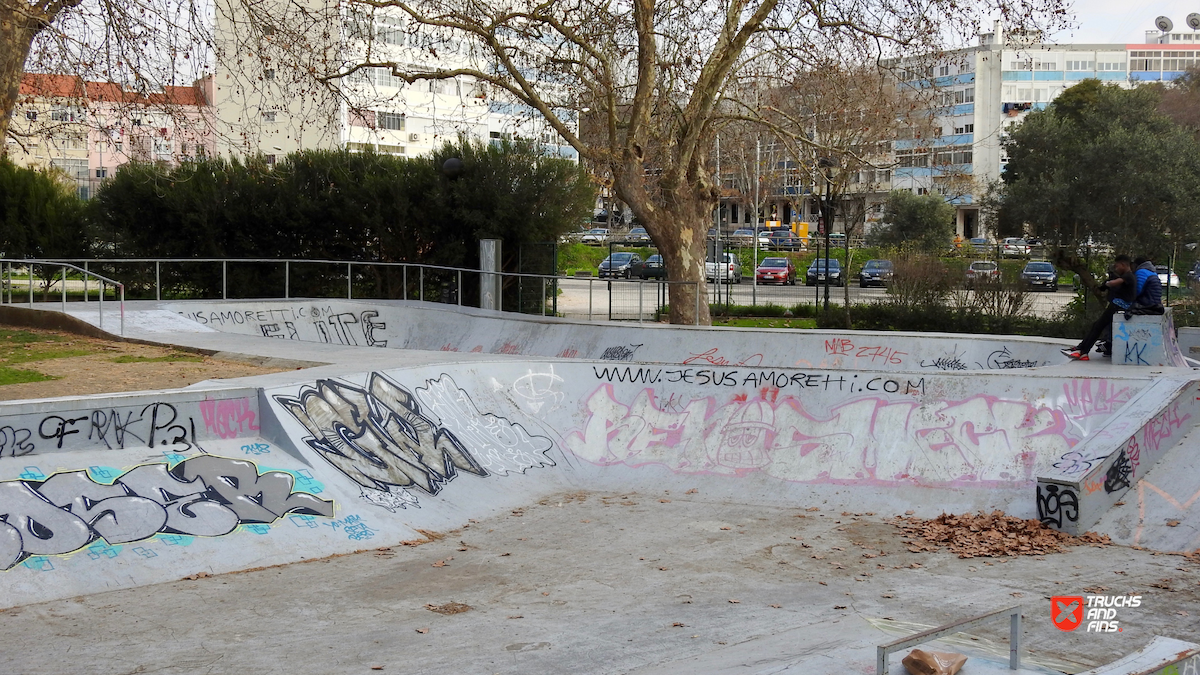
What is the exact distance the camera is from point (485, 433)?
11.2 m

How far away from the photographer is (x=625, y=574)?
7.72 m

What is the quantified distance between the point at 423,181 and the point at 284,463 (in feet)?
51.9

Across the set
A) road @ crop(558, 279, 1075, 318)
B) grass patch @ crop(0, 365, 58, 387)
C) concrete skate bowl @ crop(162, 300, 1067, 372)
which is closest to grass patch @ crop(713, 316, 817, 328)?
road @ crop(558, 279, 1075, 318)

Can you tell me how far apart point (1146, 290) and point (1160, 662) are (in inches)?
386

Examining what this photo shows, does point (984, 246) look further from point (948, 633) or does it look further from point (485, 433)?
point (948, 633)

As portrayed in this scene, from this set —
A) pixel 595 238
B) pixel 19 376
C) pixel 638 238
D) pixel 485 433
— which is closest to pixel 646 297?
pixel 485 433

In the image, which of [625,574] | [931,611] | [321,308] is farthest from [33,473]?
[321,308]

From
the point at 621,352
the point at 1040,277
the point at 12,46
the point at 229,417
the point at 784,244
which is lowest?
the point at 229,417

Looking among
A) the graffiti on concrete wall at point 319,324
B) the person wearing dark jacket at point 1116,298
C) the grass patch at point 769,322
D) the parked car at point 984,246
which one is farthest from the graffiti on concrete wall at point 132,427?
the parked car at point 984,246

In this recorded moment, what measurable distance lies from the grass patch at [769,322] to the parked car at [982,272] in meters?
3.60

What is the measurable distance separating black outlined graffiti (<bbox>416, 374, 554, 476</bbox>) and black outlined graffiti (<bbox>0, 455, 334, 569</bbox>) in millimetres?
2429

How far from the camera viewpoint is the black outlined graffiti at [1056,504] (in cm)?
860

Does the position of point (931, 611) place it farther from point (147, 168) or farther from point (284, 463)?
point (147, 168)

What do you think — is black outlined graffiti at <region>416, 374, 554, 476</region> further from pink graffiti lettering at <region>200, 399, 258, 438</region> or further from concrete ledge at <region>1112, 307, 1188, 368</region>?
concrete ledge at <region>1112, 307, 1188, 368</region>
